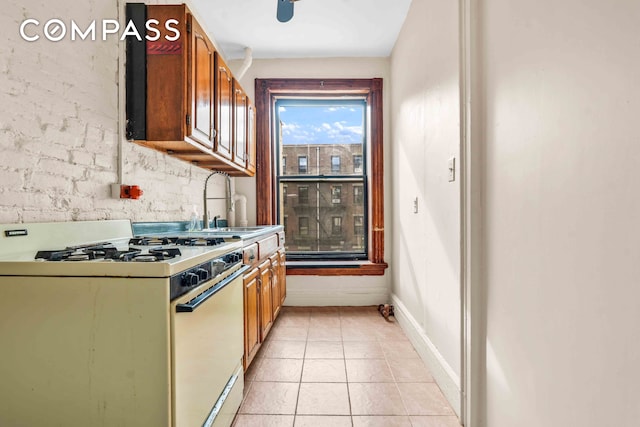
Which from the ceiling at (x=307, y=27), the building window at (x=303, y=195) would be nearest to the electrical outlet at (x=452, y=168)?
the ceiling at (x=307, y=27)

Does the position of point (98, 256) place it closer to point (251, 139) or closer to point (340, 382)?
point (340, 382)

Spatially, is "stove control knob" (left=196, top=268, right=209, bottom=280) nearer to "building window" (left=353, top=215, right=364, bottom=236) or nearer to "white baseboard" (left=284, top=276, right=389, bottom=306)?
"white baseboard" (left=284, top=276, right=389, bottom=306)

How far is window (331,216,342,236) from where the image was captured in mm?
4219

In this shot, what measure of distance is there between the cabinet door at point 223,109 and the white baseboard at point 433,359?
204 centimetres

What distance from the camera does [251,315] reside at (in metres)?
2.24

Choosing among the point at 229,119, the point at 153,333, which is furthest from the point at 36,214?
the point at 229,119

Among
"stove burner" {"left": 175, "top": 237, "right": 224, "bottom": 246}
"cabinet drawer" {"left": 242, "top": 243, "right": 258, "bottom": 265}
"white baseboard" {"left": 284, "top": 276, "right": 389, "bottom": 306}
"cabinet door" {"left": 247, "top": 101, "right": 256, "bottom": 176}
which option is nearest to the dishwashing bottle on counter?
"cabinet drawer" {"left": 242, "top": 243, "right": 258, "bottom": 265}

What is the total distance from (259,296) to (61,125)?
1.54 meters

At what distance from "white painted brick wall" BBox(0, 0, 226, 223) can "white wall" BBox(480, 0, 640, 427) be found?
1913 millimetres

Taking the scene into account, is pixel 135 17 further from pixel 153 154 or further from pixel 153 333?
pixel 153 333

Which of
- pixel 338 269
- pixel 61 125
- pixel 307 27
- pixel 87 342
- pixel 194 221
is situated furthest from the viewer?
pixel 338 269

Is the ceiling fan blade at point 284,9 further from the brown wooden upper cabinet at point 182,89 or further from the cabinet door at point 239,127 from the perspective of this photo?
the cabinet door at point 239,127

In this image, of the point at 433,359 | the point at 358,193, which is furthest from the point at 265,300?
the point at 358,193

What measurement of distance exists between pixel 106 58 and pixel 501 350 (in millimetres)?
2399
